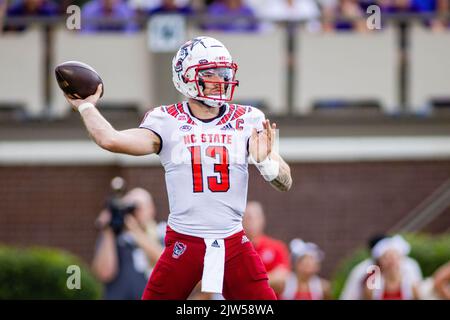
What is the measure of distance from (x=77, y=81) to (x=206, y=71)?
0.69 meters

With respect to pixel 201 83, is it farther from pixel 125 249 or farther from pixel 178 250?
pixel 125 249

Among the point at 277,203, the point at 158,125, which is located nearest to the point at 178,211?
the point at 158,125

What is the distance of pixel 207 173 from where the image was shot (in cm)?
696

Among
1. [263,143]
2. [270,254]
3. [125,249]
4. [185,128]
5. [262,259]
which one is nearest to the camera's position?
[263,143]

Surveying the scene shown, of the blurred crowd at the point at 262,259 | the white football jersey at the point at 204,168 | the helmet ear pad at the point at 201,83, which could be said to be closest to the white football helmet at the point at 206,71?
the helmet ear pad at the point at 201,83

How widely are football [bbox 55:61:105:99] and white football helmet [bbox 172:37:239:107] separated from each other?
49 cm

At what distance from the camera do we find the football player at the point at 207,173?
696cm

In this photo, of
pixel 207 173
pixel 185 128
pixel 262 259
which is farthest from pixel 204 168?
pixel 262 259

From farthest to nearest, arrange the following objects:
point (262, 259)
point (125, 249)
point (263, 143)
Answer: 1. point (125, 249)
2. point (262, 259)
3. point (263, 143)

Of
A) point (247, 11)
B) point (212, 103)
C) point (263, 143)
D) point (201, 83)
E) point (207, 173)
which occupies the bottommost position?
point (207, 173)

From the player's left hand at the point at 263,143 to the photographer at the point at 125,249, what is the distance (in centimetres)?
360

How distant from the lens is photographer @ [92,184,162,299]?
10506mm

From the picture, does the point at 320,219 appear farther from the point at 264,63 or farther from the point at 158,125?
the point at 158,125

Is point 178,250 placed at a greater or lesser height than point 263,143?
lesser
